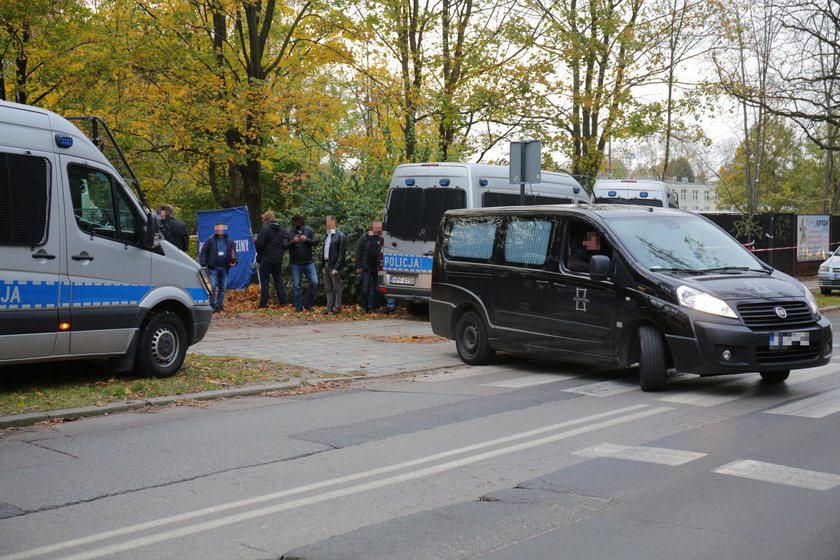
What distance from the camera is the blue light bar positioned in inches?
382

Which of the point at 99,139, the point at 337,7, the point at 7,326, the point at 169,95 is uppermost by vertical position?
the point at 337,7

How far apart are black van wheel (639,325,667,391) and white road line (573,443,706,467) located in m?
2.67

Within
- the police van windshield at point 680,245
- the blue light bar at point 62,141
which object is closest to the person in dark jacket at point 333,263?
the police van windshield at point 680,245

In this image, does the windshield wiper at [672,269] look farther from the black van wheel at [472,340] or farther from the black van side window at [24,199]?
the black van side window at [24,199]

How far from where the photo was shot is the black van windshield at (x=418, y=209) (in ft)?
58.3

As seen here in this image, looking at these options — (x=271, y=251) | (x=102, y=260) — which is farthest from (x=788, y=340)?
(x=271, y=251)

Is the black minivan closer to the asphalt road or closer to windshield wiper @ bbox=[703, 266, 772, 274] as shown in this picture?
windshield wiper @ bbox=[703, 266, 772, 274]

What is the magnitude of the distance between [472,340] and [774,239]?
2295 cm

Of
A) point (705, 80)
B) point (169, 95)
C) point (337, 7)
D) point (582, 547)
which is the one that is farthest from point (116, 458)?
point (705, 80)

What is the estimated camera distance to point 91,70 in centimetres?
2281

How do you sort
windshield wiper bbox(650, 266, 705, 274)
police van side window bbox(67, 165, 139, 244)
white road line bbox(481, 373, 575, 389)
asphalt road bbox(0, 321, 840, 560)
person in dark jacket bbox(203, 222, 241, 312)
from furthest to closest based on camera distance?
person in dark jacket bbox(203, 222, 241, 312), white road line bbox(481, 373, 575, 389), windshield wiper bbox(650, 266, 705, 274), police van side window bbox(67, 165, 139, 244), asphalt road bbox(0, 321, 840, 560)

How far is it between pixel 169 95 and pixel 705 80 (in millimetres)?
16821

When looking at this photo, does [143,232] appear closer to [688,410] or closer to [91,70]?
[688,410]

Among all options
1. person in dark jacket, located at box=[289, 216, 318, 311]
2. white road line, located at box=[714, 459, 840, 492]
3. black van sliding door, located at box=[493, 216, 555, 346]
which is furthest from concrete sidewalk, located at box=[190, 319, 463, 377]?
white road line, located at box=[714, 459, 840, 492]
